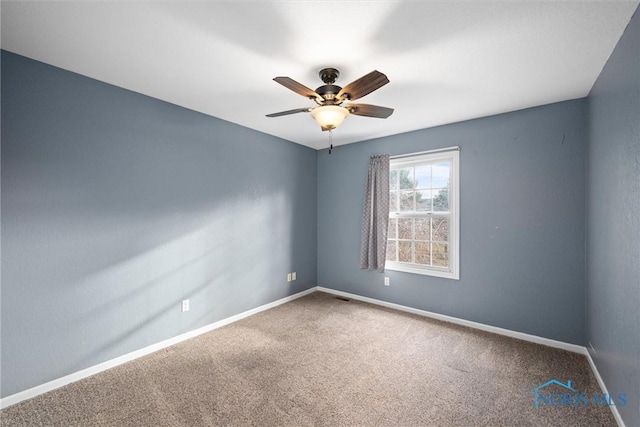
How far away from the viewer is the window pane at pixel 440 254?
3.42 metres

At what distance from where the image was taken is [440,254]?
347 centimetres

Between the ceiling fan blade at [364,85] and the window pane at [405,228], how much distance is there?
7.27 ft

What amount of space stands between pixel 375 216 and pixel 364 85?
234 centimetres

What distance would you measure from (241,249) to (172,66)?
2.11m

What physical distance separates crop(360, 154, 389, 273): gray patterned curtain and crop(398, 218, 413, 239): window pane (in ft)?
0.65

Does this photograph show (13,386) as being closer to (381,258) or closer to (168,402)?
(168,402)

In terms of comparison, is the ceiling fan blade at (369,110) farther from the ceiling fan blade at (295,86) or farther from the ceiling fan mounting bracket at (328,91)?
the ceiling fan blade at (295,86)

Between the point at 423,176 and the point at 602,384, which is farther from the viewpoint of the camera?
the point at 423,176

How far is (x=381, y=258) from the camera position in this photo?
3.84 m

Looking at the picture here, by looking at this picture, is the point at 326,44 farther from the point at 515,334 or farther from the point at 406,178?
the point at 515,334

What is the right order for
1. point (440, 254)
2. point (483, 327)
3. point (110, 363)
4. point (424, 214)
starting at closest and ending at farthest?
1. point (110, 363)
2. point (483, 327)
3. point (440, 254)
4. point (424, 214)

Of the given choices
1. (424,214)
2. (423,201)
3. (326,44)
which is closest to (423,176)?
(423,201)

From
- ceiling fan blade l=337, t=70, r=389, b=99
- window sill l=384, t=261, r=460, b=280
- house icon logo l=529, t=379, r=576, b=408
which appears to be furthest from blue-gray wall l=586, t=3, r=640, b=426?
ceiling fan blade l=337, t=70, r=389, b=99

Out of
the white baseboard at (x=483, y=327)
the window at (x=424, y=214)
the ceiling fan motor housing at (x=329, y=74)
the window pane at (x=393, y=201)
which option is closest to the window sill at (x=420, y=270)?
the window at (x=424, y=214)
